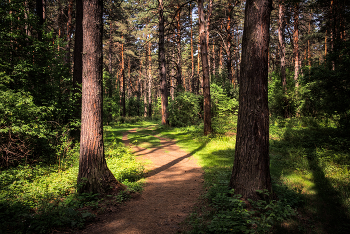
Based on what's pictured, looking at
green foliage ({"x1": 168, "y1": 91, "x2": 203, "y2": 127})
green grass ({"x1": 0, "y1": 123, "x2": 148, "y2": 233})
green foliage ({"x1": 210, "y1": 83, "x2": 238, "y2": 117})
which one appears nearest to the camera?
green grass ({"x1": 0, "y1": 123, "x2": 148, "y2": 233})

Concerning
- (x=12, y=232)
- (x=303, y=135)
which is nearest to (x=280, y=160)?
(x=303, y=135)

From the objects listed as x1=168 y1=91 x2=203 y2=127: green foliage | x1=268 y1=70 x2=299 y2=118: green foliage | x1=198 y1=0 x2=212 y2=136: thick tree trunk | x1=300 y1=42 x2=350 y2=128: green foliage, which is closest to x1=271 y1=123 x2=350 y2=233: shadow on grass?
x1=300 y1=42 x2=350 y2=128: green foliage

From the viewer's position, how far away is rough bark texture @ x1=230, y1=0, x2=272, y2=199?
4027mm

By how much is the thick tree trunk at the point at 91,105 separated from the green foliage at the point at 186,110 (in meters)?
12.2

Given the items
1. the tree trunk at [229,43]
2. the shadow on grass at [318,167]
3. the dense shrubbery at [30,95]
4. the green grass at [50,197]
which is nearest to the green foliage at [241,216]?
the shadow on grass at [318,167]

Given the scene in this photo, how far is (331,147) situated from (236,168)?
5690 millimetres

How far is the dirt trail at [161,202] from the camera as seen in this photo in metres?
3.70

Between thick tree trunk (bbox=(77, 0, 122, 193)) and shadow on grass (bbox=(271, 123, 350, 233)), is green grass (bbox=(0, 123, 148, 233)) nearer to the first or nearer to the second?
thick tree trunk (bbox=(77, 0, 122, 193))

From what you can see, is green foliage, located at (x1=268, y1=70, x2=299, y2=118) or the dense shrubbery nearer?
the dense shrubbery

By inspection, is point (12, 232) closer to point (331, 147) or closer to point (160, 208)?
point (160, 208)

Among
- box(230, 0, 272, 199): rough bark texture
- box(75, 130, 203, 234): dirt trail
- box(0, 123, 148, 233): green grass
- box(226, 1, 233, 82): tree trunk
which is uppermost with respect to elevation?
box(226, 1, 233, 82): tree trunk

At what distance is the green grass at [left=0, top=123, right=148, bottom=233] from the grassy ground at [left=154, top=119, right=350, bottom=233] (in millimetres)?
2264

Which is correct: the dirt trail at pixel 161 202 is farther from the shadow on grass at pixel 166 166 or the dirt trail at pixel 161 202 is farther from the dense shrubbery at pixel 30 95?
the dense shrubbery at pixel 30 95

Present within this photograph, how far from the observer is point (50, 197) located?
185 inches
